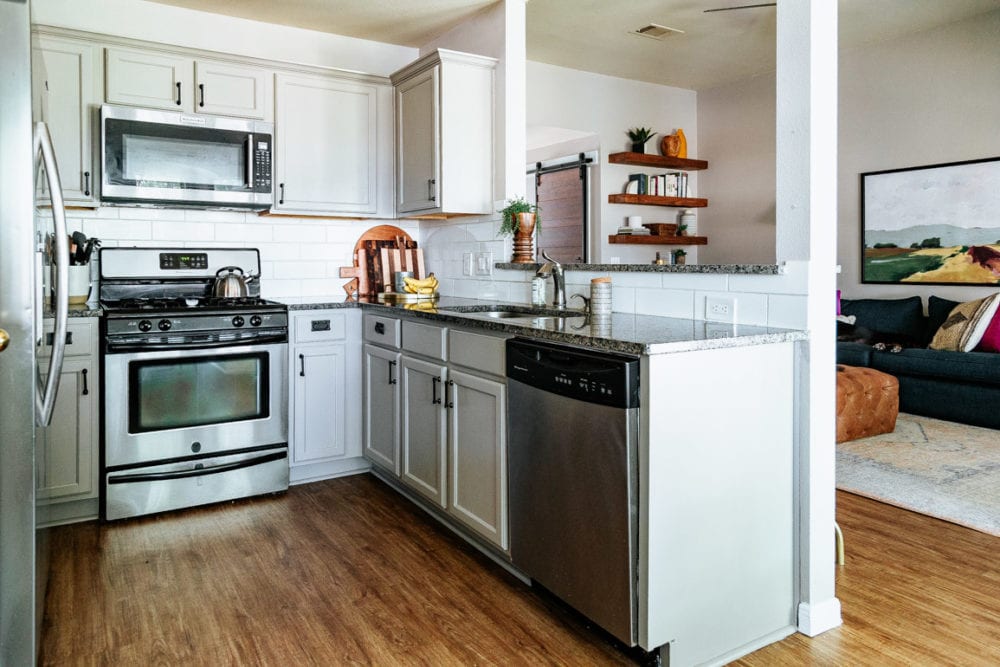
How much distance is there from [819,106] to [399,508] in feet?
7.70

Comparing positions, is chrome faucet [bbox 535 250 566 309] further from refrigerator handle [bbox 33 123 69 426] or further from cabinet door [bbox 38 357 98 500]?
cabinet door [bbox 38 357 98 500]

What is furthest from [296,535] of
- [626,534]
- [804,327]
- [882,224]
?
[882,224]

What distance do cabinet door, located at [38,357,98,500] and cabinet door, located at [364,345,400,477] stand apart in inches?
48.0

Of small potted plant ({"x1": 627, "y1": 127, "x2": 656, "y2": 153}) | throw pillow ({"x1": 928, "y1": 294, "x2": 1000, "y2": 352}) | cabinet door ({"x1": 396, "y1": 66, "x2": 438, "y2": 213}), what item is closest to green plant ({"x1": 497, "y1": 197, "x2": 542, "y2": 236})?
cabinet door ({"x1": 396, "y1": 66, "x2": 438, "y2": 213})

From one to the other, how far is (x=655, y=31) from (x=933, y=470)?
3143mm

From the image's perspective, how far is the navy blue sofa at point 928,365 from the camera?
176 inches

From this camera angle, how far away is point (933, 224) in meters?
5.28

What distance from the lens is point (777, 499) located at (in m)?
2.11

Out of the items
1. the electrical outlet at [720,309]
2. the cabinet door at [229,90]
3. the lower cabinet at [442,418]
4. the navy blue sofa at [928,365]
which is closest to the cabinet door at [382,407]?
the lower cabinet at [442,418]

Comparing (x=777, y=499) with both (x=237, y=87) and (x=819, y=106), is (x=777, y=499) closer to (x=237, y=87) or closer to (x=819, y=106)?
(x=819, y=106)

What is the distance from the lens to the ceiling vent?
183 inches

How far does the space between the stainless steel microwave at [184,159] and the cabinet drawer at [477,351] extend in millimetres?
1574

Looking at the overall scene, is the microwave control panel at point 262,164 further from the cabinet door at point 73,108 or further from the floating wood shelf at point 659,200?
the floating wood shelf at point 659,200

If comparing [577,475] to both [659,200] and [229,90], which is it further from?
[659,200]
